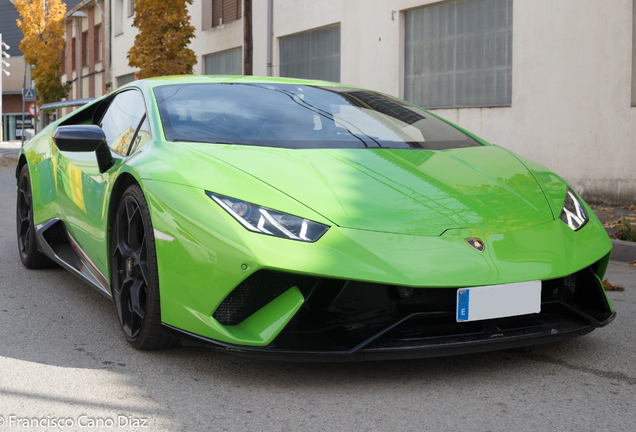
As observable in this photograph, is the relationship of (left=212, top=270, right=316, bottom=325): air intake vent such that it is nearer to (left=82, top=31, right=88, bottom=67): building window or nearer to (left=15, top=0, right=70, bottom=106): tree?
(left=15, top=0, right=70, bottom=106): tree

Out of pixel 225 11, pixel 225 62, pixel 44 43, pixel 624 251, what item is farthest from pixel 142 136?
pixel 44 43

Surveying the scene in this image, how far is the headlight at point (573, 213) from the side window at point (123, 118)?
1.98m

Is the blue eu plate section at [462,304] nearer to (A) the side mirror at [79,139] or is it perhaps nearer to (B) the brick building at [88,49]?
(A) the side mirror at [79,139]

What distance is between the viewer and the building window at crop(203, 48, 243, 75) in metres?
18.4

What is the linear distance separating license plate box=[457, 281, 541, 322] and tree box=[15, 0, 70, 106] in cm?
3320

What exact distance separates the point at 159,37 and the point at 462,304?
15.6 metres

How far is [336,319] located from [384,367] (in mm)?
396

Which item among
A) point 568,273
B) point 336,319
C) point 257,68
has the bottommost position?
point 336,319

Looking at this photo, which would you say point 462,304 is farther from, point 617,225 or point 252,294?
point 617,225

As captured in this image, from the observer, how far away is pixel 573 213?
2.91 metres

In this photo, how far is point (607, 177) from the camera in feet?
28.9

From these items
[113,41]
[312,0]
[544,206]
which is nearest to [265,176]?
[544,206]

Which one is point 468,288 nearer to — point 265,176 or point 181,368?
point 265,176

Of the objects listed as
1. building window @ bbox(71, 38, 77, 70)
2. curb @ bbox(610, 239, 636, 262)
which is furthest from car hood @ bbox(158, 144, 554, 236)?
building window @ bbox(71, 38, 77, 70)
